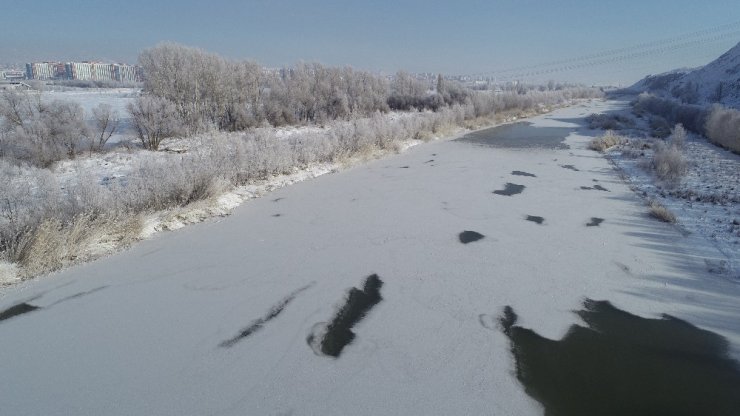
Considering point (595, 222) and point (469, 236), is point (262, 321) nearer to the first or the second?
point (469, 236)

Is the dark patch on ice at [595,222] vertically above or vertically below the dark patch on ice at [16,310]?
below

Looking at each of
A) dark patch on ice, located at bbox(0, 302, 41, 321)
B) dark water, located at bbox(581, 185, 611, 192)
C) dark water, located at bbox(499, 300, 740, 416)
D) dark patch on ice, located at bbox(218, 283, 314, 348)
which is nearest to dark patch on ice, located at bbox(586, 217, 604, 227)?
dark water, located at bbox(581, 185, 611, 192)

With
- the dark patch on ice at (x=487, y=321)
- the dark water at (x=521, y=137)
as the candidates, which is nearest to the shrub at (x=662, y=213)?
the dark patch on ice at (x=487, y=321)

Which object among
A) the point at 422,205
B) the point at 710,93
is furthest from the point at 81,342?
the point at 710,93

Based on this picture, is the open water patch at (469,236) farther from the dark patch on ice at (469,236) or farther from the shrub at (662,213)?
the shrub at (662,213)

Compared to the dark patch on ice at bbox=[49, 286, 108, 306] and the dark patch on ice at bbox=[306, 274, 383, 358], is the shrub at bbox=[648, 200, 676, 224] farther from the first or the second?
the dark patch on ice at bbox=[49, 286, 108, 306]

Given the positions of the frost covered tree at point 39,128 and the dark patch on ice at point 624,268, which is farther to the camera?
the frost covered tree at point 39,128
